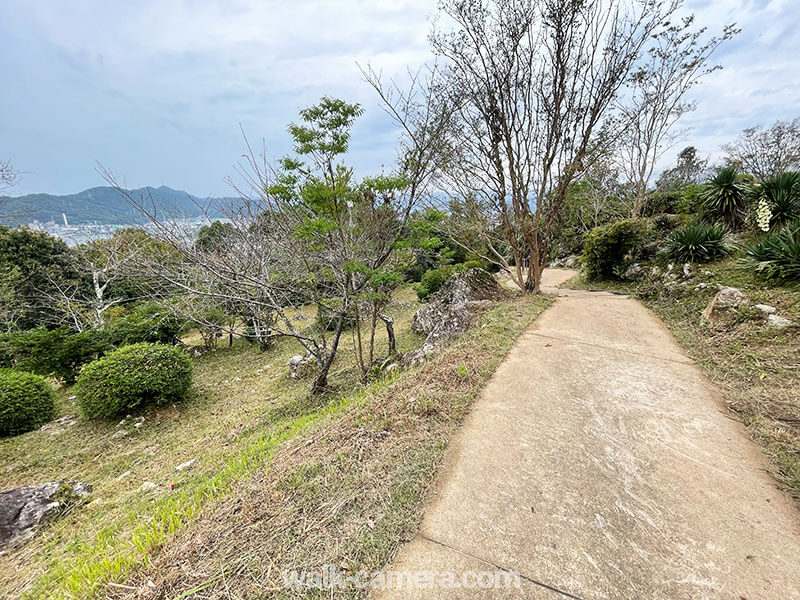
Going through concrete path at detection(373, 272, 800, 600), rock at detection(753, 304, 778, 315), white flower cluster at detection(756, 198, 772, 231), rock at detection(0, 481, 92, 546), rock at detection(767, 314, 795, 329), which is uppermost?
white flower cluster at detection(756, 198, 772, 231)

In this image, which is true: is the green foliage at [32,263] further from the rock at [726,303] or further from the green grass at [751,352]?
the rock at [726,303]

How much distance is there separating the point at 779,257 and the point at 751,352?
7.84 ft

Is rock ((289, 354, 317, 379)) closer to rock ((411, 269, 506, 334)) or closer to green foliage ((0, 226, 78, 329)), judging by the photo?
rock ((411, 269, 506, 334))

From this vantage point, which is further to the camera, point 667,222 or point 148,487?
point 667,222

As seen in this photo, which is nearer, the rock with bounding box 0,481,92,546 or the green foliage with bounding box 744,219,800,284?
the rock with bounding box 0,481,92,546

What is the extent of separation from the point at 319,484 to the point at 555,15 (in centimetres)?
Answer: 869

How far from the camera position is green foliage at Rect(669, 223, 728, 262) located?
6.08 m

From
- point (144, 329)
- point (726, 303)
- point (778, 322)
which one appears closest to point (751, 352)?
point (778, 322)

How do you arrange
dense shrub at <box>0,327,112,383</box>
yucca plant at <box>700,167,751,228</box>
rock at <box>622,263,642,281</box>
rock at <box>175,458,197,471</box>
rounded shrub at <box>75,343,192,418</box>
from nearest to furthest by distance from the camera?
rock at <box>175,458,197,471</box> → rounded shrub at <box>75,343,192,418</box> → yucca plant at <box>700,167,751,228</box> → dense shrub at <box>0,327,112,383</box> → rock at <box>622,263,642,281</box>

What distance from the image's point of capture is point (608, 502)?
5.81ft

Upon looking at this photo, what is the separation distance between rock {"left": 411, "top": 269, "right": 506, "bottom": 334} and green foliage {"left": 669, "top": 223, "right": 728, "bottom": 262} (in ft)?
12.4

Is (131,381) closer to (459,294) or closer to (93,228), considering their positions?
(93,228)

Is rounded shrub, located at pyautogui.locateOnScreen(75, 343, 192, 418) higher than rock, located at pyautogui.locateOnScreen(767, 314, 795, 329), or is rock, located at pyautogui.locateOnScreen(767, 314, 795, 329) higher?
rock, located at pyautogui.locateOnScreen(767, 314, 795, 329)

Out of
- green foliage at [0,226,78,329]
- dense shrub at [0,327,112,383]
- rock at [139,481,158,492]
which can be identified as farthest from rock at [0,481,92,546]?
green foliage at [0,226,78,329]
